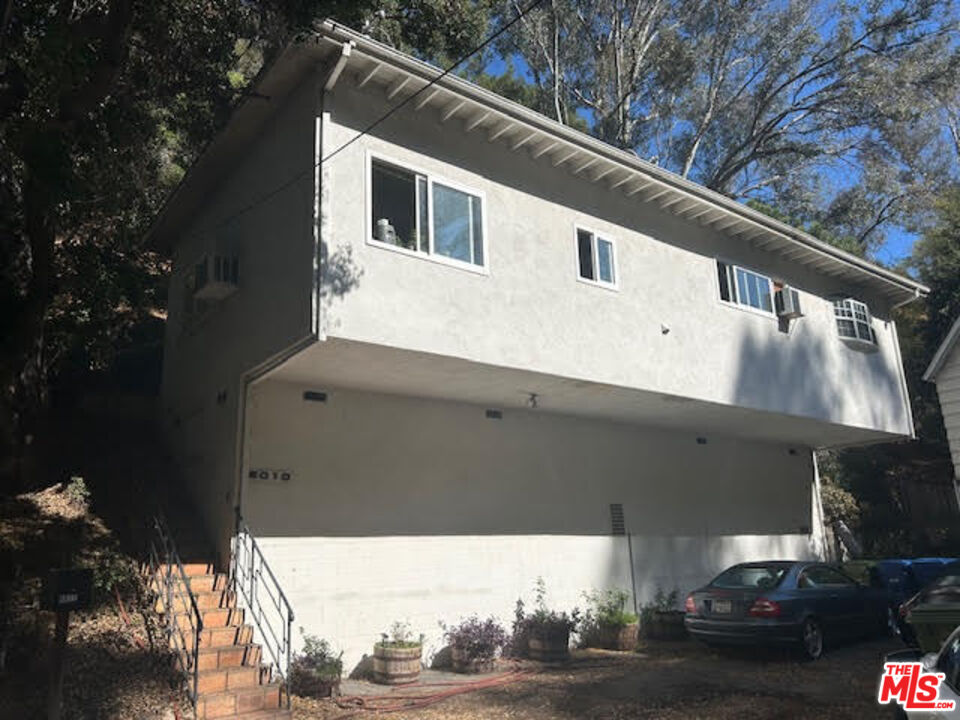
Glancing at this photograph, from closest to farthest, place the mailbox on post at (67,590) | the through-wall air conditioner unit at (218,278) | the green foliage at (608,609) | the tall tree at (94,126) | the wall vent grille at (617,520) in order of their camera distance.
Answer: the mailbox on post at (67,590) → the tall tree at (94,126) → the through-wall air conditioner unit at (218,278) → the green foliage at (608,609) → the wall vent grille at (617,520)

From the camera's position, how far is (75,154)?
9.80 meters

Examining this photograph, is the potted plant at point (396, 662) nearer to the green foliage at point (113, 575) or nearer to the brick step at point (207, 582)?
the brick step at point (207, 582)

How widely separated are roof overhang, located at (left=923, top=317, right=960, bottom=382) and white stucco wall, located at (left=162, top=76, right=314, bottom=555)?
10402mm

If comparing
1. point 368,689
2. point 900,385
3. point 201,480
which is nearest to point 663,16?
point 900,385

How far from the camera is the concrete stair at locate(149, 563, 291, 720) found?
773 centimetres

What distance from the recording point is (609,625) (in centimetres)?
1227

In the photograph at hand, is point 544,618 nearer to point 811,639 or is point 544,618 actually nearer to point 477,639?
point 477,639

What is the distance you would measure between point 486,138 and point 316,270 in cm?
388

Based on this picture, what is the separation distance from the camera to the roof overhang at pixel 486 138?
30.5ft

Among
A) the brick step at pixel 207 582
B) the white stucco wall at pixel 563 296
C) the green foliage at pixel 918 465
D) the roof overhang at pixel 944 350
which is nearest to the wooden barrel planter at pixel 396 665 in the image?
the brick step at pixel 207 582

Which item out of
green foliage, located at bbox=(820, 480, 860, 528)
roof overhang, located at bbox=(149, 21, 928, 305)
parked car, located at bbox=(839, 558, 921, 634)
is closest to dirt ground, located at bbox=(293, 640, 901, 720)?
parked car, located at bbox=(839, 558, 921, 634)

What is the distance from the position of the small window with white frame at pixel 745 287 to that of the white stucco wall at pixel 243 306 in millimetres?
8415

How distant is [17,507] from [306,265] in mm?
5588

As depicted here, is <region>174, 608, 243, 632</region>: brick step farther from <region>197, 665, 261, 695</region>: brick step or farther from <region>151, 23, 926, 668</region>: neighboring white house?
<region>151, 23, 926, 668</region>: neighboring white house
